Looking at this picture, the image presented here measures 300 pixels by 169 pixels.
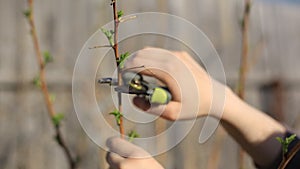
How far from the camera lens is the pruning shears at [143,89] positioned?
37.5 inches

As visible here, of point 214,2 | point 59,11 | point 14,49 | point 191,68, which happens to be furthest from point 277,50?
point 191,68

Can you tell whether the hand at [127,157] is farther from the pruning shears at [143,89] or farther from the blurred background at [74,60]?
the blurred background at [74,60]

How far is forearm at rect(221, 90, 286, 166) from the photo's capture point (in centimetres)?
129

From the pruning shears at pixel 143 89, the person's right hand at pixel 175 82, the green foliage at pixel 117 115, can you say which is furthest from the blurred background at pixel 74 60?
the green foliage at pixel 117 115

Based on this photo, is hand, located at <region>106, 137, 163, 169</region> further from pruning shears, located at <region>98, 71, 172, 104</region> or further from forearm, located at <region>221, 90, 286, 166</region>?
forearm, located at <region>221, 90, 286, 166</region>

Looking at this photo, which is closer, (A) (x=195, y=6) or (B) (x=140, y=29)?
(B) (x=140, y=29)

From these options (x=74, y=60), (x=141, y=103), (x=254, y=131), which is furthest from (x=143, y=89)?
(x=74, y=60)

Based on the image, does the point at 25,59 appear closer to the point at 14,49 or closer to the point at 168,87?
the point at 14,49

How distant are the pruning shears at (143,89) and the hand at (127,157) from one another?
87 mm

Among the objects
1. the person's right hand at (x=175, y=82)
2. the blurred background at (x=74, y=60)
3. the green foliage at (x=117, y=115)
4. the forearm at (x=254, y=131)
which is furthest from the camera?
the blurred background at (x=74, y=60)

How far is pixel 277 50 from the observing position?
2648mm

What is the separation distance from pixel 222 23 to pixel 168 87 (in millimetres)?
1560

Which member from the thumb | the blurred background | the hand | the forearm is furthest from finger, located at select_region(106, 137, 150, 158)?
the blurred background

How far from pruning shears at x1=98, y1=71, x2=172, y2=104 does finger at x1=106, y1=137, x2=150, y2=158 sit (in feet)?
0.27
